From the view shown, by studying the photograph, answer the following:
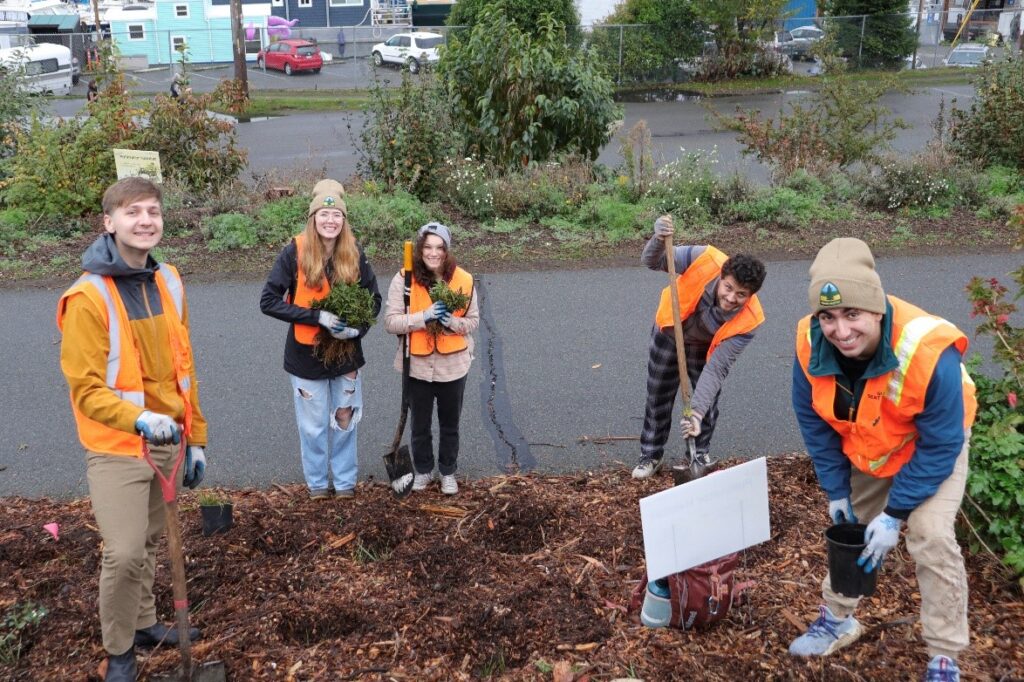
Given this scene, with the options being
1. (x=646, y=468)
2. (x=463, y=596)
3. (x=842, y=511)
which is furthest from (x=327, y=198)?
(x=842, y=511)

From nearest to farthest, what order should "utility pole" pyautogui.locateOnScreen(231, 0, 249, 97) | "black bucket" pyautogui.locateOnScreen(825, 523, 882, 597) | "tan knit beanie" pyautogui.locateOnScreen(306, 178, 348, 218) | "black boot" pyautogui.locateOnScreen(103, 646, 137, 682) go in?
1. "black bucket" pyautogui.locateOnScreen(825, 523, 882, 597)
2. "black boot" pyautogui.locateOnScreen(103, 646, 137, 682)
3. "tan knit beanie" pyautogui.locateOnScreen(306, 178, 348, 218)
4. "utility pole" pyautogui.locateOnScreen(231, 0, 249, 97)

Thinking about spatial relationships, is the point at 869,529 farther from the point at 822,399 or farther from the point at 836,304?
the point at 836,304

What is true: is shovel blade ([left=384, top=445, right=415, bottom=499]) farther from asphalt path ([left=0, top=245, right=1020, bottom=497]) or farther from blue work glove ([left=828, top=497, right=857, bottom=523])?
blue work glove ([left=828, top=497, right=857, bottom=523])

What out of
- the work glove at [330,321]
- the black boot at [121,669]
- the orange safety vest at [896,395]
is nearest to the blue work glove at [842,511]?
the orange safety vest at [896,395]

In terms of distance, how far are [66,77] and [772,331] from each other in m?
29.6

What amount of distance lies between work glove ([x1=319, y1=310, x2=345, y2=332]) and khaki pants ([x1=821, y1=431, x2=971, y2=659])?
2.84 metres

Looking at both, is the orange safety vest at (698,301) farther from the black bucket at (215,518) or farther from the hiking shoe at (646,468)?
the black bucket at (215,518)

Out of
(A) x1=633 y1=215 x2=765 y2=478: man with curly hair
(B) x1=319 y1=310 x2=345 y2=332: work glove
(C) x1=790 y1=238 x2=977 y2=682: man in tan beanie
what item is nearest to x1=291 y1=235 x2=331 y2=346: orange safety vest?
(B) x1=319 y1=310 x2=345 y2=332: work glove

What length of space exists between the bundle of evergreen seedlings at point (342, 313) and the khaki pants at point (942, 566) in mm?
2800

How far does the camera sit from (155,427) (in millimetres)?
3424

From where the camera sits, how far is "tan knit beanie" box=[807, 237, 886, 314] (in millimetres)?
→ 3215

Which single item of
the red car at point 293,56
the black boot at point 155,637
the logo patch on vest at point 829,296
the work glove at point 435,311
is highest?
the red car at point 293,56

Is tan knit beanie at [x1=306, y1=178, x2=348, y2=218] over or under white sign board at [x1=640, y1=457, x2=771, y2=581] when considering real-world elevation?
over

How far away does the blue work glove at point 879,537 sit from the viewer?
336cm
